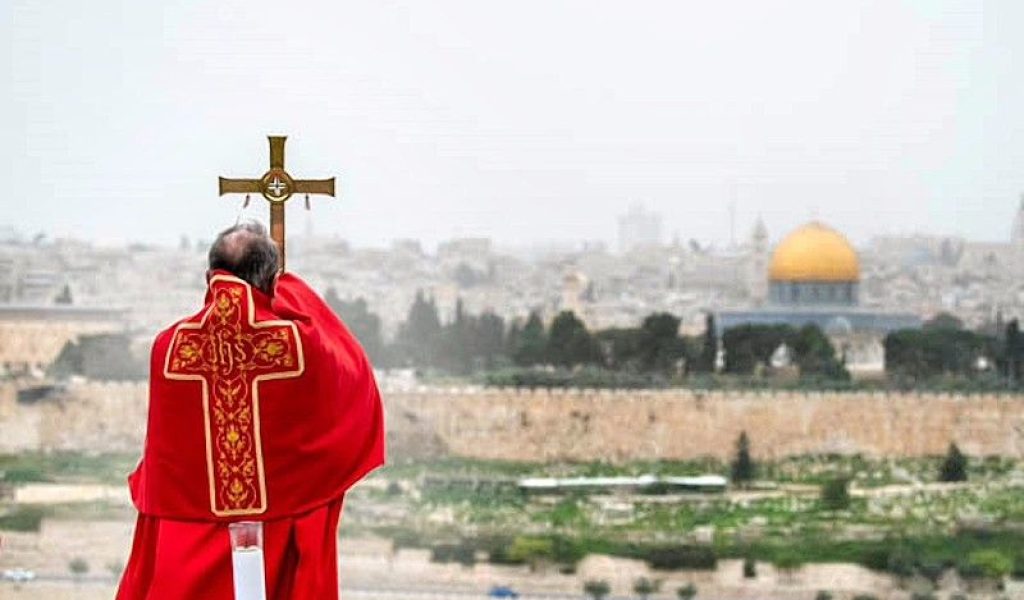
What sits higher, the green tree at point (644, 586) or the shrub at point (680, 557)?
the shrub at point (680, 557)

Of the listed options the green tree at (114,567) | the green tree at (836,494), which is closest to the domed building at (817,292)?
the green tree at (836,494)

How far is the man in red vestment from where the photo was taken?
4.32 m

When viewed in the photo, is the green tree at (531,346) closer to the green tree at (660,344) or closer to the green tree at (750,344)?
the green tree at (660,344)

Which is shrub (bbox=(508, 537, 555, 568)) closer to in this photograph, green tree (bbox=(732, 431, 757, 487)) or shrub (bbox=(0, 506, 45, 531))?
green tree (bbox=(732, 431, 757, 487))

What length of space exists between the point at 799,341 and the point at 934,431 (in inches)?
99.9

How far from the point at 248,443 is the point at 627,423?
21.4 meters

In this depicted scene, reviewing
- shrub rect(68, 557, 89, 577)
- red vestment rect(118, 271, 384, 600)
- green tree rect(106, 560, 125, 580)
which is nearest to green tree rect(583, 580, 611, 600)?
green tree rect(106, 560, 125, 580)

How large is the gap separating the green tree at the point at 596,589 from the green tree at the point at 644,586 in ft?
0.68

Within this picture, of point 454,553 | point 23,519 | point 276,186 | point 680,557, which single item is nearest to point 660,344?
point 680,557

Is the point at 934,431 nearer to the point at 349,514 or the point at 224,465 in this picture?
the point at 349,514

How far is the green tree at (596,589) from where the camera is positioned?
20566mm

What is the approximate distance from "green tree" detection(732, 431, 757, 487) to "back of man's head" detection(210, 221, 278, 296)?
788 inches

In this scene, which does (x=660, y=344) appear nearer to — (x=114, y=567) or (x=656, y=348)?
(x=656, y=348)

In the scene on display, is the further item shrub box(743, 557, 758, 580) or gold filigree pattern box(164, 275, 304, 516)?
shrub box(743, 557, 758, 580)
